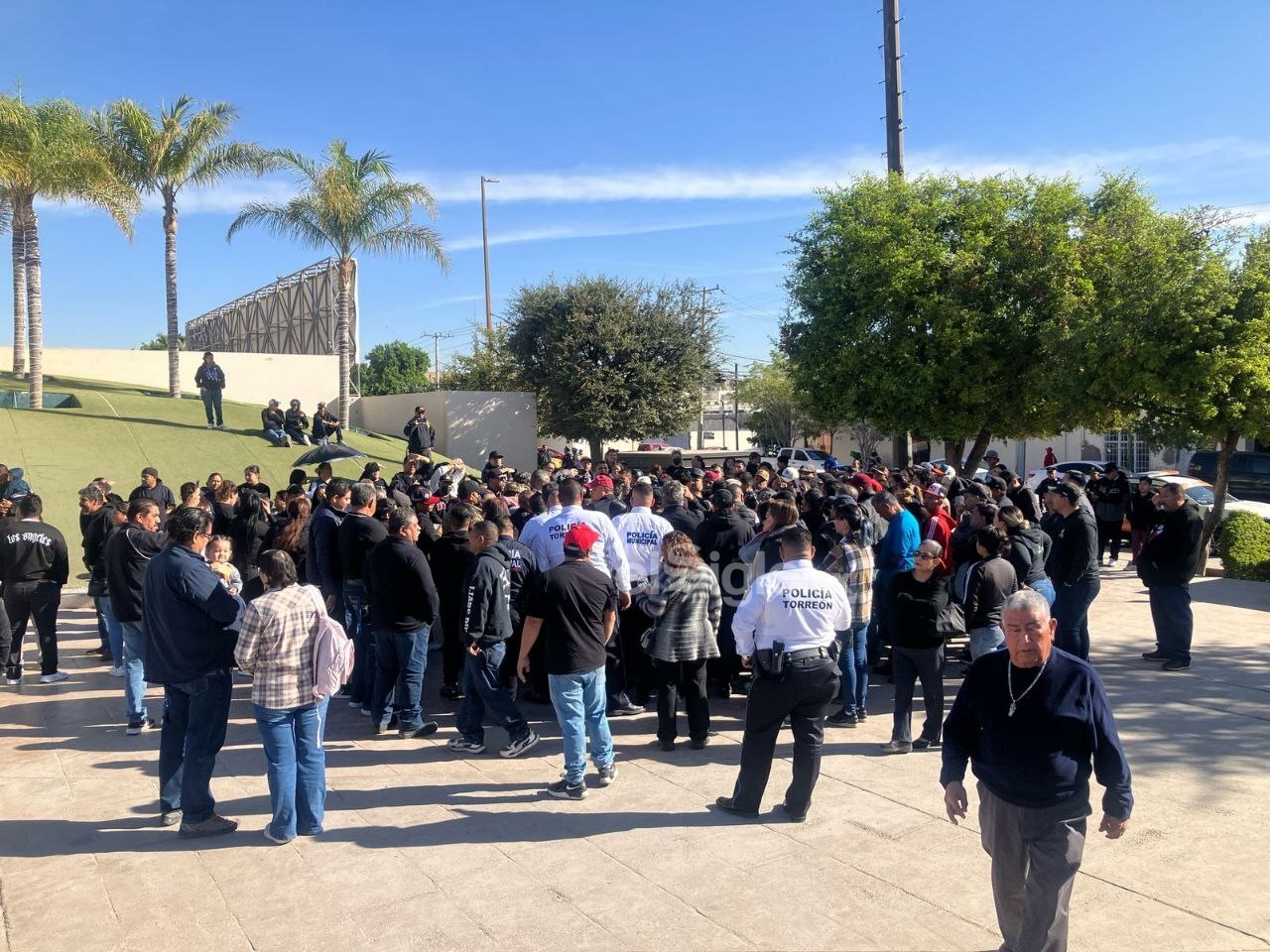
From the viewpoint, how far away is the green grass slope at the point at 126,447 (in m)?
18.4

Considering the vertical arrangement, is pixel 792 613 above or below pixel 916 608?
above

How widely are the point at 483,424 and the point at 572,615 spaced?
79.7 ft

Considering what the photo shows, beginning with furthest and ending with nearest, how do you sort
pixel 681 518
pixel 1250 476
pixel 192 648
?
pixel 1250 476, pixel 681 518, pixel 192 648

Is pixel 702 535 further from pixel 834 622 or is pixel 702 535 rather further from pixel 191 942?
pixel 191 942

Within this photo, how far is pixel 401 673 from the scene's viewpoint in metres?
7.08

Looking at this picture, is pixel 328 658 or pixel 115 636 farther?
pixel 115 636

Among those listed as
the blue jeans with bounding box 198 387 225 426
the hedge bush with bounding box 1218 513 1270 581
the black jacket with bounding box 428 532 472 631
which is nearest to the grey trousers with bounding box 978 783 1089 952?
the black jacket with bounding box 428 532 472 631

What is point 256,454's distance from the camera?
22.0m

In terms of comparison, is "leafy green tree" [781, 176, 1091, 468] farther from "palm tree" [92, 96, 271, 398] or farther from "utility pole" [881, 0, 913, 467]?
"palm tree" [92, 96, 271, 398]

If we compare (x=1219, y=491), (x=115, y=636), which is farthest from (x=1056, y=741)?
(x=1219, y=491)

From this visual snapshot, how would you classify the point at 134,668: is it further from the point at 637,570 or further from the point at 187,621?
the point at 637,570

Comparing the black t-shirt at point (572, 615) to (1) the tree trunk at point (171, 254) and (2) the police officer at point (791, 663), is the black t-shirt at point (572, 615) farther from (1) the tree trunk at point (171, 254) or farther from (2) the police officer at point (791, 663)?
(1) the tree trunk at point (171, 254)

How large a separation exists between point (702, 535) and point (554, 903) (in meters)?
4.01

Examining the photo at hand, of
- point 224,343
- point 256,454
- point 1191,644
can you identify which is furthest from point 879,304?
point 224,343
